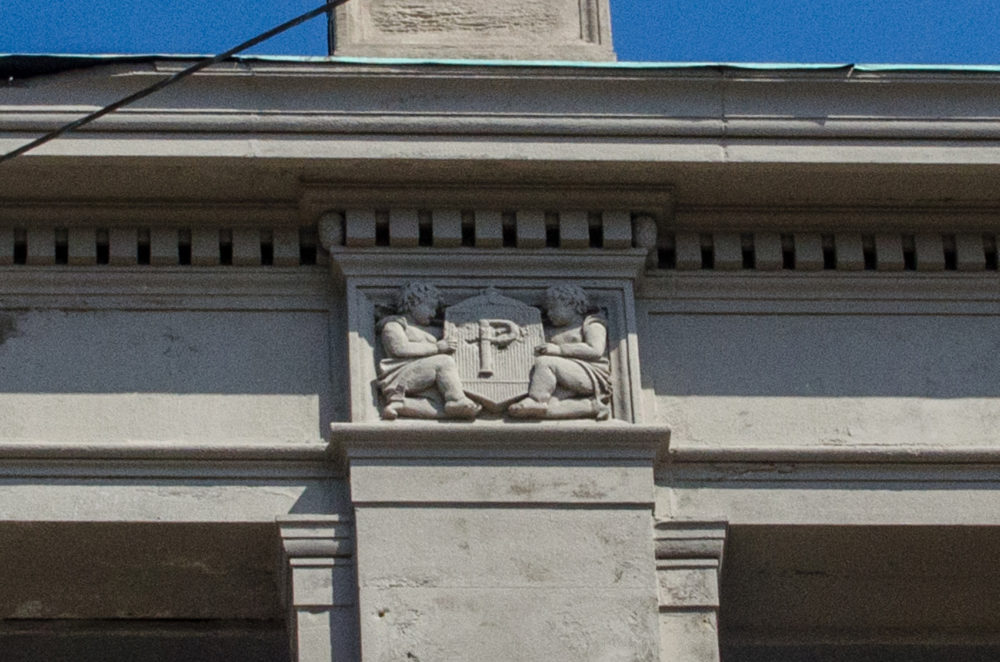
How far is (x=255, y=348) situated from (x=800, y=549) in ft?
8.93

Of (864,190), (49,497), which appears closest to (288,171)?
(49,497)

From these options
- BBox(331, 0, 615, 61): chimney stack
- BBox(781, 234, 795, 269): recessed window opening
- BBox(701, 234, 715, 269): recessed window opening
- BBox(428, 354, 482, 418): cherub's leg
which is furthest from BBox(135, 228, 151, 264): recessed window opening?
BBox(781, 234, 795, 269): recessed window opening

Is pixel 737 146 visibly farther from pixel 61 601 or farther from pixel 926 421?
pixel 61 601

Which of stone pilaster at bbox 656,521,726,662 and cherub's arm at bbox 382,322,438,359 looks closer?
stone pilaster at bbox 656,521,726,662

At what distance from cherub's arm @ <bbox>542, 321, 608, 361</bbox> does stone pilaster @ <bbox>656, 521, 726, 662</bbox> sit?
875 mm

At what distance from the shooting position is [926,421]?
44.3ft

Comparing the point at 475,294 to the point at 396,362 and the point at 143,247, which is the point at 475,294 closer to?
the point at 396,362

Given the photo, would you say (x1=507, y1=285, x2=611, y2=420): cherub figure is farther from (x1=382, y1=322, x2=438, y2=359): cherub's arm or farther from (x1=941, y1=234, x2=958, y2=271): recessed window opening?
(x1=941, y1=234, x2=958, y2=271): recessed window opening

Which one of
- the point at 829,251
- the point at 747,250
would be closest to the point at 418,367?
the point at 747,250

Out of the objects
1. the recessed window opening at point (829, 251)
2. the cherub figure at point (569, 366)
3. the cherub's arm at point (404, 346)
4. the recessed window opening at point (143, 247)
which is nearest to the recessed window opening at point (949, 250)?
the recessed window opening at point (829, 251)

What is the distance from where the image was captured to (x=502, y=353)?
1323 cm

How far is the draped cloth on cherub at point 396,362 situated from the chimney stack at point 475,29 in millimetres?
1536

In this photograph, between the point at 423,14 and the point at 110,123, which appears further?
the point at 423,14

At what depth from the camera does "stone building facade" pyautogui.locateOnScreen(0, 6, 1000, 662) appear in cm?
1288
